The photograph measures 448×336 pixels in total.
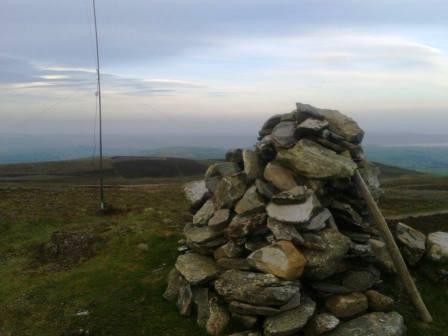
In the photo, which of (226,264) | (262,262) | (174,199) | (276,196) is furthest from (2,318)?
(174,199)

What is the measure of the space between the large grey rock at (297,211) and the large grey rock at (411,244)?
6.67 meters

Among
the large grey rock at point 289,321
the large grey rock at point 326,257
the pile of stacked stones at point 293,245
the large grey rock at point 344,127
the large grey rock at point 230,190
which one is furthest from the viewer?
the large grey rock at point 344,127

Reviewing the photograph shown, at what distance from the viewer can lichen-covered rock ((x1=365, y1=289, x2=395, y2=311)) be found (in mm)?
16312

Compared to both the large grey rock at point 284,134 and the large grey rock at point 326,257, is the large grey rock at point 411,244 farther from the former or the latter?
the large grey rock at point 284,134

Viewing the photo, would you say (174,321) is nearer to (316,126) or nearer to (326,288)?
(326,288)

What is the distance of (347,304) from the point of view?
1591 cm

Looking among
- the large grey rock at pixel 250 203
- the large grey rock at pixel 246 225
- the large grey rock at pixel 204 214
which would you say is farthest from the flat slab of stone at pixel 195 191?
the large grey rock at pixel 246 225

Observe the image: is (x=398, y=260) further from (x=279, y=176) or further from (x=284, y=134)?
(x=284, y=134)

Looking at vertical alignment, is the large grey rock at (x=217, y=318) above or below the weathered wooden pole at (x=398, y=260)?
below

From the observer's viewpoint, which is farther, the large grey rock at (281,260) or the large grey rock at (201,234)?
the large grey rock at (201,234)

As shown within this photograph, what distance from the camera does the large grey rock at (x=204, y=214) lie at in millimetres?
20484

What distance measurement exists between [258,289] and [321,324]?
106 inches

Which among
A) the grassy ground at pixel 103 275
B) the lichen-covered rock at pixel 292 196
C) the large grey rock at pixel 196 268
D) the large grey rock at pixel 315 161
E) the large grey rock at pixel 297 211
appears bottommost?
the grassy ground at pixel 103 275

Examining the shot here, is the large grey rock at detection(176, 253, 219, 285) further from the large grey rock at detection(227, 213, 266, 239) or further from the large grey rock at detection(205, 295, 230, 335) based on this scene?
the large grey rock at detection(227, 213, 266, 239)
